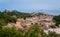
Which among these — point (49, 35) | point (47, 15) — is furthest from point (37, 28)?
point (47, 15)

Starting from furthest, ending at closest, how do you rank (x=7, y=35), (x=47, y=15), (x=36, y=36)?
(x=47, y=15) → (x=7, y=35) → (x=36, y=36)

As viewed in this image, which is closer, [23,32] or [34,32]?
[34,32]

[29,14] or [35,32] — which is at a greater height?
[35,32]

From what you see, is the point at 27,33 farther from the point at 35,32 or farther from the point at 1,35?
the point at 1,35

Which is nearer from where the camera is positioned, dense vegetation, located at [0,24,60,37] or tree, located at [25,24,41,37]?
tree, located at [25,24,41,37]

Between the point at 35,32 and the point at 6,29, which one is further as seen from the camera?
the point at 6,29

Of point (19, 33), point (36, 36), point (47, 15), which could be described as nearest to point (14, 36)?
point (19, 33)

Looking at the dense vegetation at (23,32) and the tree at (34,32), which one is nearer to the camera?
the tree at (34,32)

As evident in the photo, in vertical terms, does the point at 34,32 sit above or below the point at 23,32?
above

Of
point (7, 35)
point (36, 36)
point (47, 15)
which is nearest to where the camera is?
point (36, 36)
